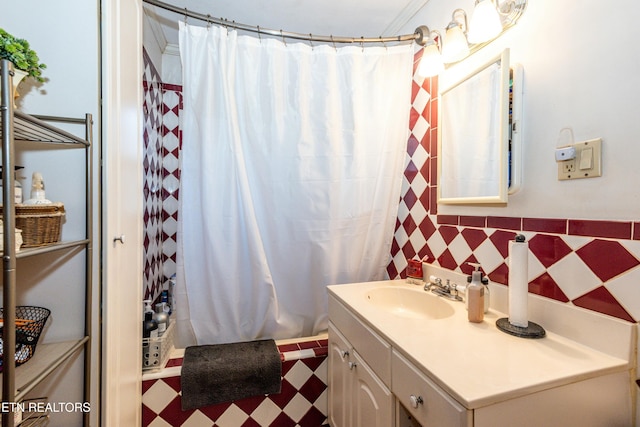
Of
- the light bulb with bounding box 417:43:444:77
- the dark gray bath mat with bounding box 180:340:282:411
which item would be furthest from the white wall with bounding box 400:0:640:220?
the dark gray bath mat with bounding box 180:340:282:411

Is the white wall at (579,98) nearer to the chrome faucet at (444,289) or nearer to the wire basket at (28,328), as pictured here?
the chrome faucet at (444,289)

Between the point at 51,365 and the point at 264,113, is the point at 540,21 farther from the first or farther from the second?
the point at 51,365

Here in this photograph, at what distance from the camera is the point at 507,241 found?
1076 mm

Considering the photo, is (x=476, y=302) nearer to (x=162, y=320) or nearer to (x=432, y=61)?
(x=432, y=61)

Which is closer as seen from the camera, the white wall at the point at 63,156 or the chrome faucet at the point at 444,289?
the white wall at the point at 63,156

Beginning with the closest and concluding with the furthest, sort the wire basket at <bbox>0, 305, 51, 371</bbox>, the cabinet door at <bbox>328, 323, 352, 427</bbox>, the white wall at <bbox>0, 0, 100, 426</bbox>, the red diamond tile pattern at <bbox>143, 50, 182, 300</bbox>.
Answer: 1. the wire basket at <bbox>0, 305, 51, 371</bbox>
2. the white wall at <bbox>0, 0, 100, 426</bbox>
3. the cabinet door at <bbox>328, 323, 352, 427</bbox>
4. the red diamond tile pattern at <bbox>143, 50, 182, 300</bbox>

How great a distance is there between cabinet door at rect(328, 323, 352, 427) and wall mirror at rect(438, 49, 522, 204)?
0.83 metres

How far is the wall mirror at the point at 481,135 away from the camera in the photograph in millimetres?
1036

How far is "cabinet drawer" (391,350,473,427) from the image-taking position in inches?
24.2

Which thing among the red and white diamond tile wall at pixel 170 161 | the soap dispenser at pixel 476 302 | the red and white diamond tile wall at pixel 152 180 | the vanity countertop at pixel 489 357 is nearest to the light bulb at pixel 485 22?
the soap dispenser at pixel 476 302

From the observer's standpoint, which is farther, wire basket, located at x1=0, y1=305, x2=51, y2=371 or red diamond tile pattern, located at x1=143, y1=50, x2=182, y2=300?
red diamond tile pattern, located at x1=143, y1=50, x2=182, y2=300

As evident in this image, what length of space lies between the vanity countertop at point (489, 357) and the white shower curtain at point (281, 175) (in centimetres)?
72

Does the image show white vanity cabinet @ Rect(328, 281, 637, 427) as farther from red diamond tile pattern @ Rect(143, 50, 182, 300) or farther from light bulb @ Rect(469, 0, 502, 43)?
red diamond tile pattern @ Rect(143, 50, 182, 300)

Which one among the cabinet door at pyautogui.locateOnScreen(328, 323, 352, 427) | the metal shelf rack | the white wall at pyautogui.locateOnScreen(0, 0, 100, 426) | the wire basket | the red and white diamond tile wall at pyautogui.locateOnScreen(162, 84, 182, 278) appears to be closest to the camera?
the metal shelf rack
